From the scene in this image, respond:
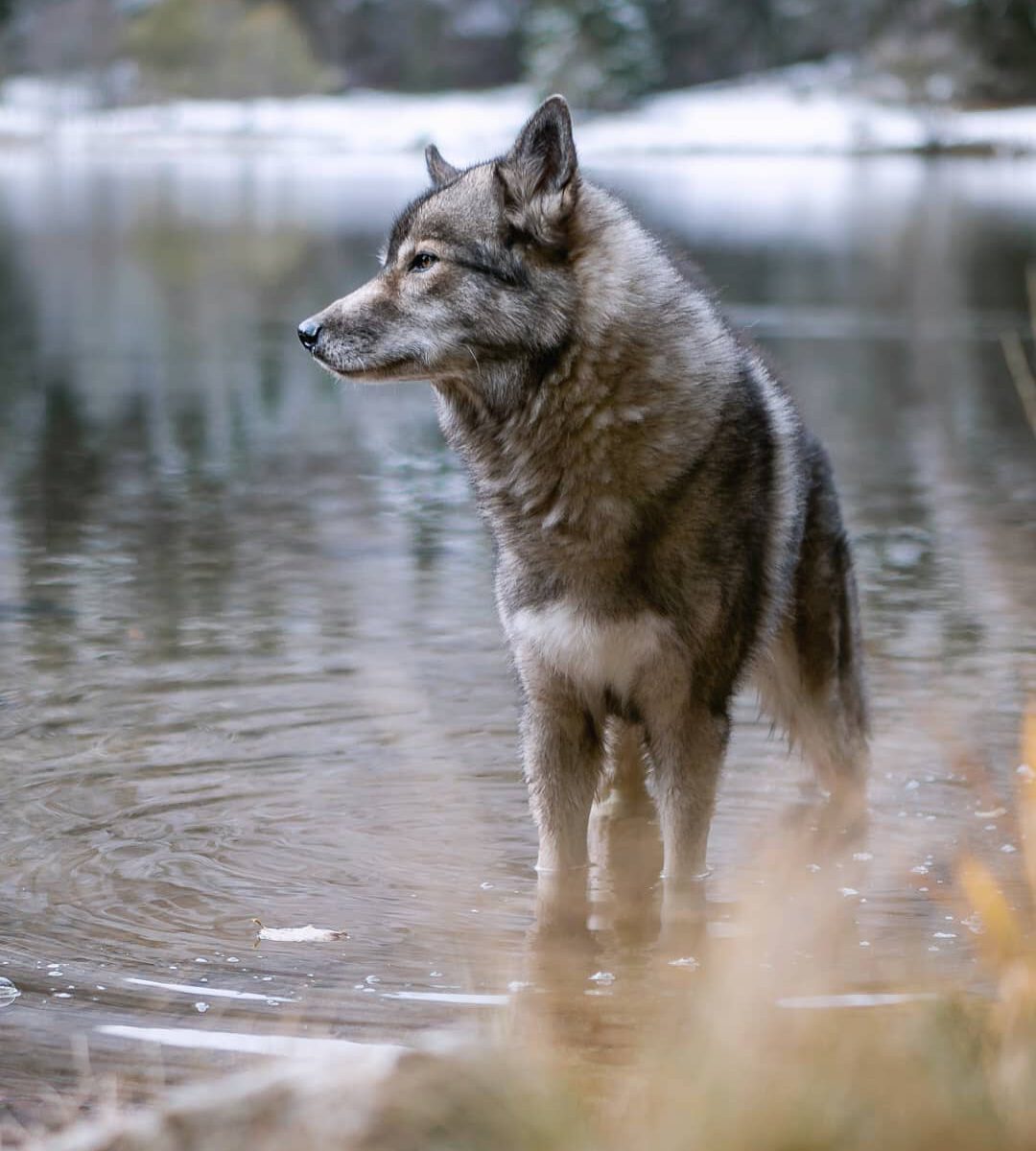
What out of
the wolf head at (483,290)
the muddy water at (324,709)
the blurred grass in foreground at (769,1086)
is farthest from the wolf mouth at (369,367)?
the blurred grass in foreground at (769,1086)

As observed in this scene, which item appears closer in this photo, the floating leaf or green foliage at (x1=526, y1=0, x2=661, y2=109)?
the floating leaf

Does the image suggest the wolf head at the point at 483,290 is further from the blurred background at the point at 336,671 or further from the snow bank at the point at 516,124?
the snow bank at the point at 516,124

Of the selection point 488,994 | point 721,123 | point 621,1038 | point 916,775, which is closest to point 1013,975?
point 621,1038

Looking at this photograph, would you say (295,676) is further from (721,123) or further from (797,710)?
→ (721,123)

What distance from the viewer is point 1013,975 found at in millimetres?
3271

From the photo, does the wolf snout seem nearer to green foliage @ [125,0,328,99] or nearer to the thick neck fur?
the thick neck fur

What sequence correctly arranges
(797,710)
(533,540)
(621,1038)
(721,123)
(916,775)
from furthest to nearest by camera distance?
(721,123)
(916,775)
(797,710)
(533,540)
(621,1038)

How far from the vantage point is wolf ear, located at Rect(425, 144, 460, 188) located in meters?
5.30

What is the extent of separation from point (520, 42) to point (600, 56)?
69.7ft

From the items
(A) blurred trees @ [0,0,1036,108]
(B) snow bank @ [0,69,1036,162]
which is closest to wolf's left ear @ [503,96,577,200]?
(A) blurred trees @ [0,0,1036,108]

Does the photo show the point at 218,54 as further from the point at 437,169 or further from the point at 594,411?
the point at 594,411

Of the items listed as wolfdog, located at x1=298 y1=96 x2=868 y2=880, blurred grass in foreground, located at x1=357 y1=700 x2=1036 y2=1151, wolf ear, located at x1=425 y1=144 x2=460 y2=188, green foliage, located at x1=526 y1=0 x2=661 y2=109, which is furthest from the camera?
green foliage, located at x1=526 y1=0 x2=661 y2=109

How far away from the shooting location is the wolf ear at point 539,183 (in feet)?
16.2

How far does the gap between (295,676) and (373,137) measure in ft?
281
